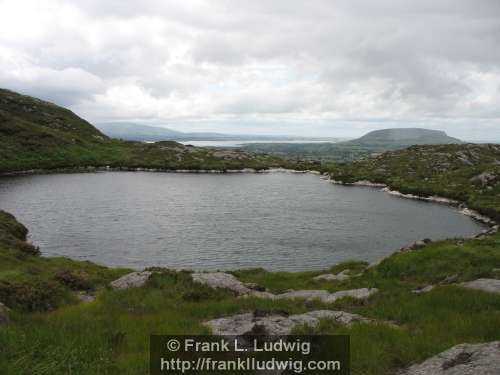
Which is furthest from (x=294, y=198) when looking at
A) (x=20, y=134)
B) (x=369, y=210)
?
(x=20, y=134)

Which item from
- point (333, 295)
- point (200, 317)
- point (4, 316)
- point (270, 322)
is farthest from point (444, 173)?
point (4, 316)

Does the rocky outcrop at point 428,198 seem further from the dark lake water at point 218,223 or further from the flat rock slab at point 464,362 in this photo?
the flat rock slab at point 464,362

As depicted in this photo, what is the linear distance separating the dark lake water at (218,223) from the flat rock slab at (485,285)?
24.5 meters

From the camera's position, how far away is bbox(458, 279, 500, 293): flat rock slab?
1992 centimetres

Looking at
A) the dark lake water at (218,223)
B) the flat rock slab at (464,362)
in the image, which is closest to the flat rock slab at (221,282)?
the flat rock slab at (464,362)

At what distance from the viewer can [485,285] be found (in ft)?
68.3

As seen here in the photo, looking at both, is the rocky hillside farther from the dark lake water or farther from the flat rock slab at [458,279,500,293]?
the flat rock slab at [458,279,500,293]

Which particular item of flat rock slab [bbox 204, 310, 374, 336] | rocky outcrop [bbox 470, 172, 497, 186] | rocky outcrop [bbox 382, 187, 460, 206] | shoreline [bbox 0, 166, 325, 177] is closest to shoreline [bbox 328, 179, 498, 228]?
rocky outcrop [bbox 382, 187, 460, 206]

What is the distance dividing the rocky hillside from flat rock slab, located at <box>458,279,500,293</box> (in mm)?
62324

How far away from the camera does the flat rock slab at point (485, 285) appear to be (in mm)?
19925

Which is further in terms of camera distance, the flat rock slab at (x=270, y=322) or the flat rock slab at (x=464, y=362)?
the flat rock slab at (x=270, y=322)

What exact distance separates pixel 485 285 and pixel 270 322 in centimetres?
1259

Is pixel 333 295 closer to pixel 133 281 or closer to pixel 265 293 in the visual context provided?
pixel 265 293

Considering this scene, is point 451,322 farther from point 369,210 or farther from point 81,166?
point 81,166
